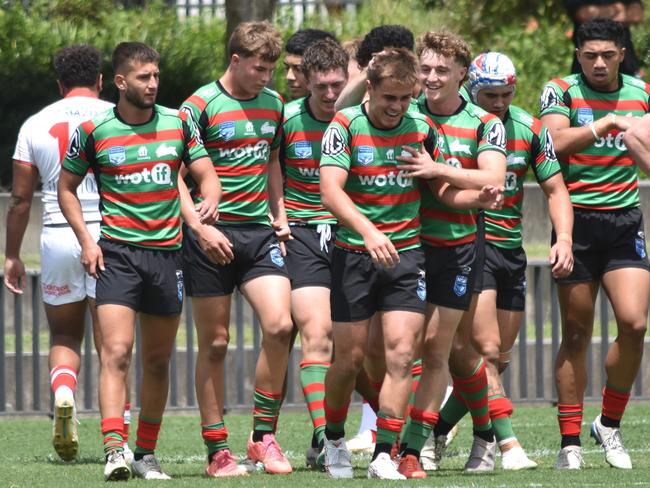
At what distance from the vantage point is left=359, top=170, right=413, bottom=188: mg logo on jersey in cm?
844

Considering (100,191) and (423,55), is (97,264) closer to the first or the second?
(100,191)

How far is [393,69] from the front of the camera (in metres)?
8.30

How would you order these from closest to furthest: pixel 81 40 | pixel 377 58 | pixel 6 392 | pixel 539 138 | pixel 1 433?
1. pixel 377 58
2. pixel 539 138
3. pixel 1 433
4. pixel 6 392
5. pixel 81 40

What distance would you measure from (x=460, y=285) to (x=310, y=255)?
115cm

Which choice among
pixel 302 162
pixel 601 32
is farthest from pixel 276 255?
pixel 601 32

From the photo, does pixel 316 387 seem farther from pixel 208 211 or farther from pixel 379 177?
pixel 379 177

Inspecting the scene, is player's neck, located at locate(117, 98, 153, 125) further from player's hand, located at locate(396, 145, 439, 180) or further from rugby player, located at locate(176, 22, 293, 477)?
player's hand, located at locate(396, 145, 439, 180)

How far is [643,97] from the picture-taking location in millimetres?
9344

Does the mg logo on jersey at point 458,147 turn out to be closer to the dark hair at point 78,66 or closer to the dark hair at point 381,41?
the dark hair at point 381,41

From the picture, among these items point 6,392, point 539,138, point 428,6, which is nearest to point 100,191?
point 539,138

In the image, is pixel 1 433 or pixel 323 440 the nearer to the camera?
pixel 323 440

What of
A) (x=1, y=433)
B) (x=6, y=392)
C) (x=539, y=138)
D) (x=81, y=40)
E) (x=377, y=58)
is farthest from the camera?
(x=81, y=40)

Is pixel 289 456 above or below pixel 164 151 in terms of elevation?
below

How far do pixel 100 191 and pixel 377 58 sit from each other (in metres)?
1.58
